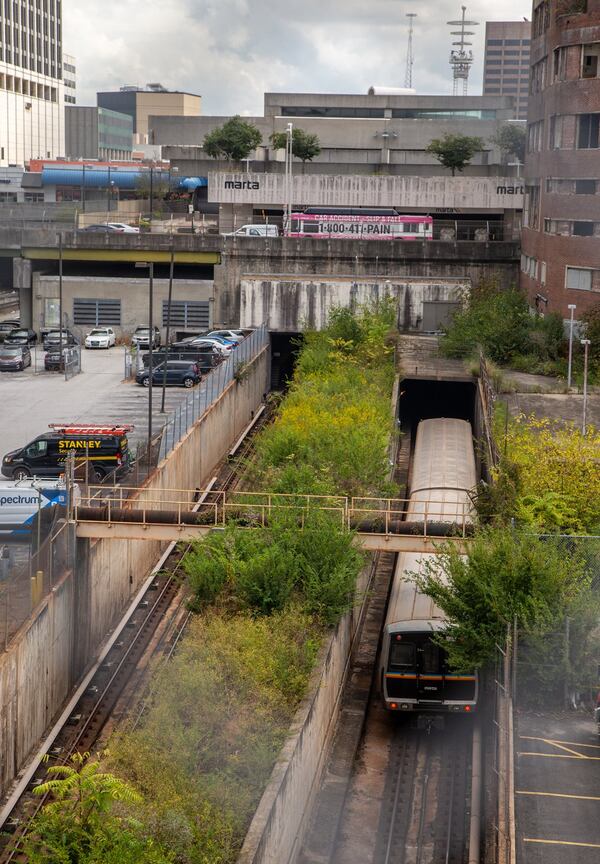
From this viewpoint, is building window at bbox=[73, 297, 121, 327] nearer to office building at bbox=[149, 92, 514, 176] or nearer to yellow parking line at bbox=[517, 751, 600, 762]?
office building at bbox=[149, 92, 514, 176]

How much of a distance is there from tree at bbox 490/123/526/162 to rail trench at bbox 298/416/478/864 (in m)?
74.6

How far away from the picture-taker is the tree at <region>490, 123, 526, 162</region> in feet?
315

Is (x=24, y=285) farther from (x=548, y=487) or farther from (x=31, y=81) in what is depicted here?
(x=31, y=81)

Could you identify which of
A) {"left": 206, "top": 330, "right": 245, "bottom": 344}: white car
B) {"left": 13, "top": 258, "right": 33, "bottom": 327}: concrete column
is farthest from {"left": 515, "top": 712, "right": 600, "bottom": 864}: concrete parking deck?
{"left": 13, "top": 258, "right": 33, "bottom": 327}: concrete column

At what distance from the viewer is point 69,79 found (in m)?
177

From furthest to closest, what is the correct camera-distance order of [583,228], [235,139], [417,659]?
1. [235,139]
2. [583,228]
3. [417,659]

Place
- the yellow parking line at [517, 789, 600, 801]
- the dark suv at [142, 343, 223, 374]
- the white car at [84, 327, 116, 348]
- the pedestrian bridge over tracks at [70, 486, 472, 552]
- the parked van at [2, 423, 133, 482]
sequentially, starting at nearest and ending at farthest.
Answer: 1. the yellow parking line at [517, 789, 600, 801]
2. the pedestrian bridge over tracks at [70, 486, 472, 552]
3. the parked van at [2, 423, 133, 482]
4. the dark suv at [142, 343, 223, 374]
5. the white car at [84, 327, 116, 348]

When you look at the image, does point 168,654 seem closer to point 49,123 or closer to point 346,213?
Result: point 346,213

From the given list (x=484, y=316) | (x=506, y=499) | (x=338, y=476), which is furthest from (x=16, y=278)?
(x=506, y=499)

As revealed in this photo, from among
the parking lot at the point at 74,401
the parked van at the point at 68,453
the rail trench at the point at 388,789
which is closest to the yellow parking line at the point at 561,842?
the rail trench at the point at 388,789

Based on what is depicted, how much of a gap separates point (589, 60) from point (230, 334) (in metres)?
23.5

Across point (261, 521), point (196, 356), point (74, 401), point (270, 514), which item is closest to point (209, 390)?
point (74, 401)

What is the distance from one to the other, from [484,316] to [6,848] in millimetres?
39443

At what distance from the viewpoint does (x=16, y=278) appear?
71250 mm
